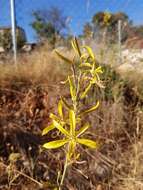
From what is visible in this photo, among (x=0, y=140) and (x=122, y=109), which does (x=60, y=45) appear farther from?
(x=0, y=140)

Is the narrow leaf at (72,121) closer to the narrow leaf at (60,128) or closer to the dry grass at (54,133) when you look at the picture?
the narrow leaf at (60,128)

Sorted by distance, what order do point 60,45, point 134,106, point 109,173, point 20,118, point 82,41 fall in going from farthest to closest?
point 60,45 < point 82,41 < point 134,106 < point 20,118 < point 109,173

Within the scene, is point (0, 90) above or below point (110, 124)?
above

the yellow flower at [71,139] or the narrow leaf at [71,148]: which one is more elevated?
the yellow flower at [71,139]

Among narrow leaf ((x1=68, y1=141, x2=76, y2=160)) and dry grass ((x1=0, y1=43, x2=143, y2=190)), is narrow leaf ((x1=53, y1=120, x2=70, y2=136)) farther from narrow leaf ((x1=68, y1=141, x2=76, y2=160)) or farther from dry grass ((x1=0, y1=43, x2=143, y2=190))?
dry grass ((x1=0, y1=43, x2=143, y2=190))

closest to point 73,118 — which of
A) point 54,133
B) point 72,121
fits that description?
point 72,121

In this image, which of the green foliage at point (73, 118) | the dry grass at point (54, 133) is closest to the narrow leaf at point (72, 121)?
the green foliage at point (73, 118)

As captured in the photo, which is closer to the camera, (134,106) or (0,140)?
(0,140)

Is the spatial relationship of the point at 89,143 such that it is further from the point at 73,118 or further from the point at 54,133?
the point at 54,133

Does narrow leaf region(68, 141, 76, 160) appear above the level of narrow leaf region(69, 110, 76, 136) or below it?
below

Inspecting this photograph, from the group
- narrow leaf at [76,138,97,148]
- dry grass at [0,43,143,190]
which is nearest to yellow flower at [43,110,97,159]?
narrow leaf at [76,138,97,148]

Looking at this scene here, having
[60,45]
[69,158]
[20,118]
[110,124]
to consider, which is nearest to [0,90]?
[20,118]
